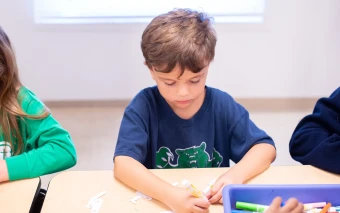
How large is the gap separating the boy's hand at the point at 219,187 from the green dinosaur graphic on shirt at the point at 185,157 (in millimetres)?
223

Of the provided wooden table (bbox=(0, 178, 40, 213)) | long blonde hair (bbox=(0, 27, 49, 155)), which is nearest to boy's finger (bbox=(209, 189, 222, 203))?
wooden table (bbox=(0, 178, 40, 213))

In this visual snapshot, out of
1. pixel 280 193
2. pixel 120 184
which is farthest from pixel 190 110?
pixel 280 193

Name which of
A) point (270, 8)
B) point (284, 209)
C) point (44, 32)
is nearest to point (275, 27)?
point (270, 8)

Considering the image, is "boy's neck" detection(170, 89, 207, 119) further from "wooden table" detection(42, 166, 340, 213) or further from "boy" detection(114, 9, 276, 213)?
"wooden table" detection(42, 166, 340, 213)

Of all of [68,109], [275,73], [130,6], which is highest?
[130,6]

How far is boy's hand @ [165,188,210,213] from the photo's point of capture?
2.99 feet

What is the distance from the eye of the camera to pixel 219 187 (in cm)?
98

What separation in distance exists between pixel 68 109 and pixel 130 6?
0.64m

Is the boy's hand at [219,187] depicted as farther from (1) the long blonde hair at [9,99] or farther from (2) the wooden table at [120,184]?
(1) the long blonde hair at [9,99]

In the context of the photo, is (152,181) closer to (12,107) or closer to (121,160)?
(121,160)

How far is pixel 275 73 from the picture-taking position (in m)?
2.28

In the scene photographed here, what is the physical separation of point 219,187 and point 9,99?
1.98ft

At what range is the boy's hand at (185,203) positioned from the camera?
0.91 meters

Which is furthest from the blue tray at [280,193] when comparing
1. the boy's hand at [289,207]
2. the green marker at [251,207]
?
the boy's hand at [289,207]
